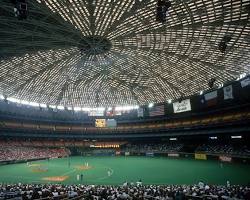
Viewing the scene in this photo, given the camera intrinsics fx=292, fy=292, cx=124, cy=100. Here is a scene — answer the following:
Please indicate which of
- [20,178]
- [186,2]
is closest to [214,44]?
[186,2]

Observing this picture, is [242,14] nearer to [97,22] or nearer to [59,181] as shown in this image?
[97,22]

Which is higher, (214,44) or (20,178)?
(214,44)

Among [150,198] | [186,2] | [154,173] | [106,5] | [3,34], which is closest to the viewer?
[150,198]

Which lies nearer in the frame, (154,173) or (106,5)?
(106,5)

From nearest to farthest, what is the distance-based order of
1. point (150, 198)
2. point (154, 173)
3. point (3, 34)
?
point (150, 198)
point (3, 34)
point (154, 173)

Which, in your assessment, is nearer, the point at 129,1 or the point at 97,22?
the point at 129,1

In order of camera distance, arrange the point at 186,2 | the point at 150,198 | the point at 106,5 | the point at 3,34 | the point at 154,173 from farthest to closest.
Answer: the point at 154,173
the point at 3,34
the point at 106,5
the point at 186,2
the point at 150,198

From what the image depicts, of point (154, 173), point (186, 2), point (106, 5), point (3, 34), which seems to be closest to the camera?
point (186, 2)

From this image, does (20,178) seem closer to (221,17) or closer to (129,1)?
(129,1)

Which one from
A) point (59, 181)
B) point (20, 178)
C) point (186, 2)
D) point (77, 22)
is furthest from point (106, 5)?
point (20, 178)
